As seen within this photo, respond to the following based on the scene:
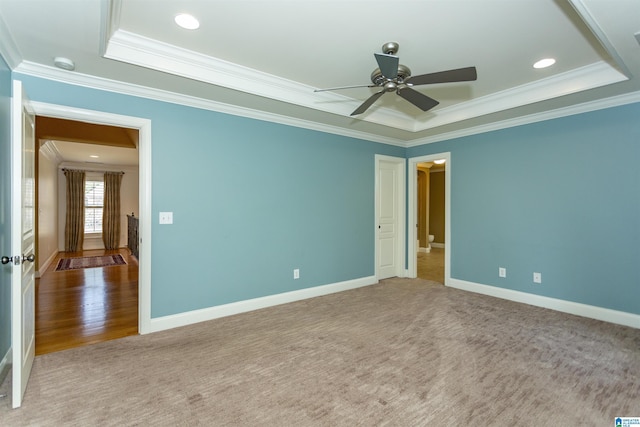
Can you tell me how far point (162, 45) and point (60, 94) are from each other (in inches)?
40.5

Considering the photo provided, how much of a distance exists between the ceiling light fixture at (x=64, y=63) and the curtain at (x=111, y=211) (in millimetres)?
7746

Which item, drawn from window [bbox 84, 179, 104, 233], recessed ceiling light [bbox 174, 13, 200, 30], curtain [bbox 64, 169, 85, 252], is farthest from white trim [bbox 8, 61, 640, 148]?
window [bbox 84, 179, 104, 233]

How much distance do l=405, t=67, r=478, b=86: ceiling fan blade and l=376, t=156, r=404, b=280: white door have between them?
2684mm

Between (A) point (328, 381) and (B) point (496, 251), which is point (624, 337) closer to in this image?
(B) point (496, 251)

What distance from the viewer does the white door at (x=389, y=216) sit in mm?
5180

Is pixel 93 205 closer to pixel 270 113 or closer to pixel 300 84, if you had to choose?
pixel 270 113

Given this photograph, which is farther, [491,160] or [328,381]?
[491,160]

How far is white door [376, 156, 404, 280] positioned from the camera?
5.18 meters

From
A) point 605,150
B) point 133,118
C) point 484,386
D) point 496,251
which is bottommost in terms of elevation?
point 484,386

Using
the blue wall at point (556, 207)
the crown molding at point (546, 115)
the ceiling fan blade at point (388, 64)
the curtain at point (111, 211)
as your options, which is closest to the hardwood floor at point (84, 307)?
the curtain at point (111, 211)

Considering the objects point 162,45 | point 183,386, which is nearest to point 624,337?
point 183,386

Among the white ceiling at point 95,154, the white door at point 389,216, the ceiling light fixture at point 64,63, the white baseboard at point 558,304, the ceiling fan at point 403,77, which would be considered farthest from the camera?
the white ceiling at point 95,154

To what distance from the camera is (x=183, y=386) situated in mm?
2154

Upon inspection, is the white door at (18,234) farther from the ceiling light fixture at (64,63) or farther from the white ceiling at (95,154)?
the white ceiling at (95,154)
